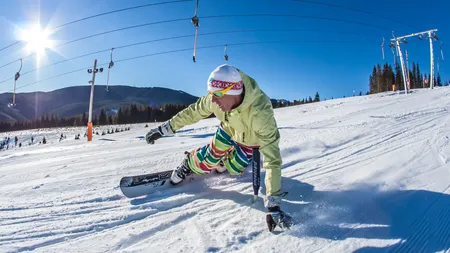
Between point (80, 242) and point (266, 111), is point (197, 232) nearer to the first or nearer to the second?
point (80, 242)

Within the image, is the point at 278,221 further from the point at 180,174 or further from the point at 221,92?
the point at 180,174

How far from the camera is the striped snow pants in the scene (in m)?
3.20

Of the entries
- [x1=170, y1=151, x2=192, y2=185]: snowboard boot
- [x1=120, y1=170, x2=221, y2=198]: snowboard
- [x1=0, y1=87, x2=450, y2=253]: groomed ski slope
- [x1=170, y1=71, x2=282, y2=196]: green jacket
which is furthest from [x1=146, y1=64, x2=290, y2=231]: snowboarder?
[x1=120, y1=170, x2=221, y2=198]: snowboard

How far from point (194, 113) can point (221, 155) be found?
619mm

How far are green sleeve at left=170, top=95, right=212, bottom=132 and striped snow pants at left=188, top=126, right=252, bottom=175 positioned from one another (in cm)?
27

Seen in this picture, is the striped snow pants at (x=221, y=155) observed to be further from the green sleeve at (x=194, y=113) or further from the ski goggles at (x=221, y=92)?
the ski goggles at (x=221, y=92)

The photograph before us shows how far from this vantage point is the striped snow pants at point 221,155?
3197 mm

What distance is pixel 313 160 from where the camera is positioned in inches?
162

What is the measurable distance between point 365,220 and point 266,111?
1.25 meters

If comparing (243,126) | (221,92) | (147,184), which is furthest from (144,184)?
(221,92)

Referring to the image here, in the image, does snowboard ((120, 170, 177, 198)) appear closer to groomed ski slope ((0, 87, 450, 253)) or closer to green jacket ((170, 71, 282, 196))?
groomed ski slope ((0, 87, 450, 253))

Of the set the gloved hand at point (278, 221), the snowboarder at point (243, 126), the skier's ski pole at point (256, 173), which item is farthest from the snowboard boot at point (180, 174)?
the gloved hand at point (278, 221)

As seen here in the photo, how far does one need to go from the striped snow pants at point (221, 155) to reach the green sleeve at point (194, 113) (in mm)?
273

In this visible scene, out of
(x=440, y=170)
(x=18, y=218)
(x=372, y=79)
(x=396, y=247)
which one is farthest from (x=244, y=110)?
(x=372, y=79)
